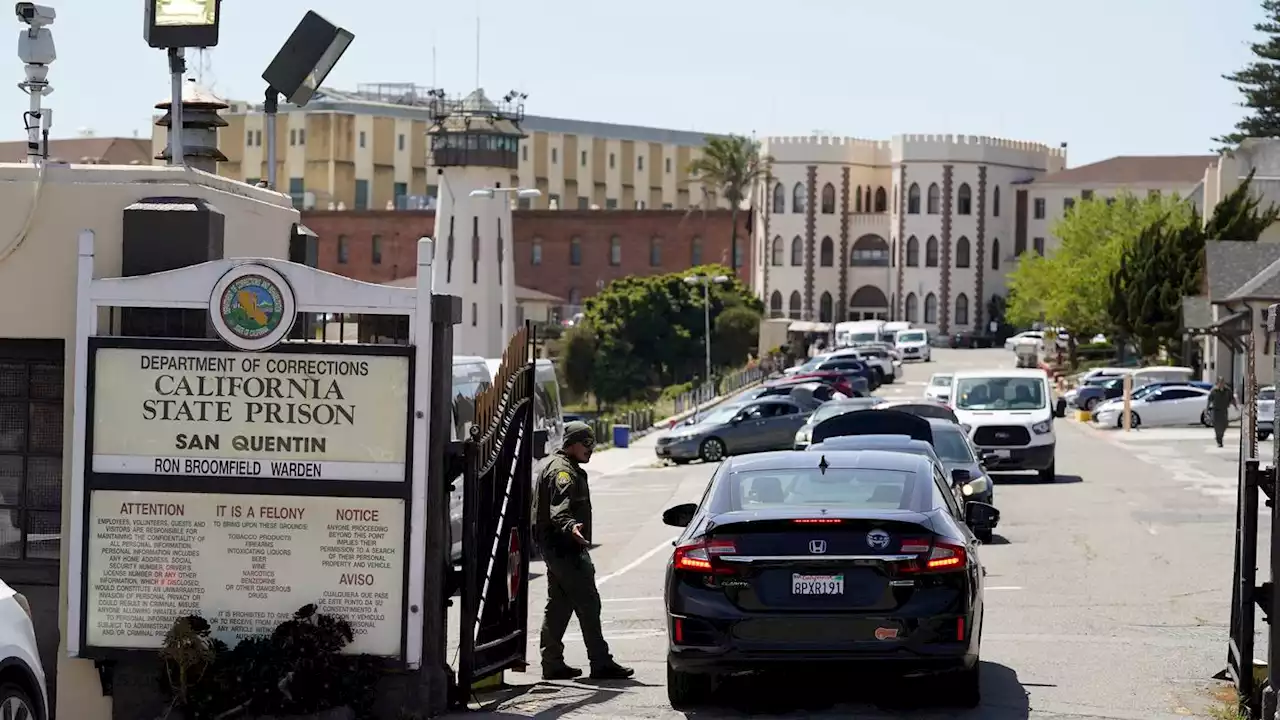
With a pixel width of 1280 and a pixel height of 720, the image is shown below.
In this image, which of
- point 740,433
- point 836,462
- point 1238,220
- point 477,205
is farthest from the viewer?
point 477,205

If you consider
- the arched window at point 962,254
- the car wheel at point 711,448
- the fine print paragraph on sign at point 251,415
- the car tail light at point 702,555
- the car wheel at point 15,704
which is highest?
the arched window at point 962,254

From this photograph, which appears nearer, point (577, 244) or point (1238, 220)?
point (1238, 220)

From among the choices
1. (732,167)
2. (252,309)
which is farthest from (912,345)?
(252,309)

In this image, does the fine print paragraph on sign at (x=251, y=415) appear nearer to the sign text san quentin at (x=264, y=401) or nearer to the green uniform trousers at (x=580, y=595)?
the sign text san quentin at (x=264, y=401)

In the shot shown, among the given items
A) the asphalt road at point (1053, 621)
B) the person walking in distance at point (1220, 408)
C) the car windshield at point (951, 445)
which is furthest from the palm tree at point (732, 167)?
the car windshield at point (951, 445)

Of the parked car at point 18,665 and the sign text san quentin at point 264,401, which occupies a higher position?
the sign text san quentin at point 264,401

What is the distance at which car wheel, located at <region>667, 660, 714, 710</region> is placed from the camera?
1076 centimetres

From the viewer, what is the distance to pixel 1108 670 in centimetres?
1238

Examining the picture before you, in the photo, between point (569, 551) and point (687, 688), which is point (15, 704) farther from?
point (569, 551)

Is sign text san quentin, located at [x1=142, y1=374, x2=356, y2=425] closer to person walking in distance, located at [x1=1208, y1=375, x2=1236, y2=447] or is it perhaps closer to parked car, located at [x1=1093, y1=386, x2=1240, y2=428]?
person walking in distance, located at [x1=1208, y1=375, x2=1236, y2=447]

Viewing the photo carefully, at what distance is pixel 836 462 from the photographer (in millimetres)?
11586

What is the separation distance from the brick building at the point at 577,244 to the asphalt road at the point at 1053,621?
104906mm

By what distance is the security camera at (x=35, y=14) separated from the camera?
38.1 ft

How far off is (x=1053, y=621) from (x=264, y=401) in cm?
757
